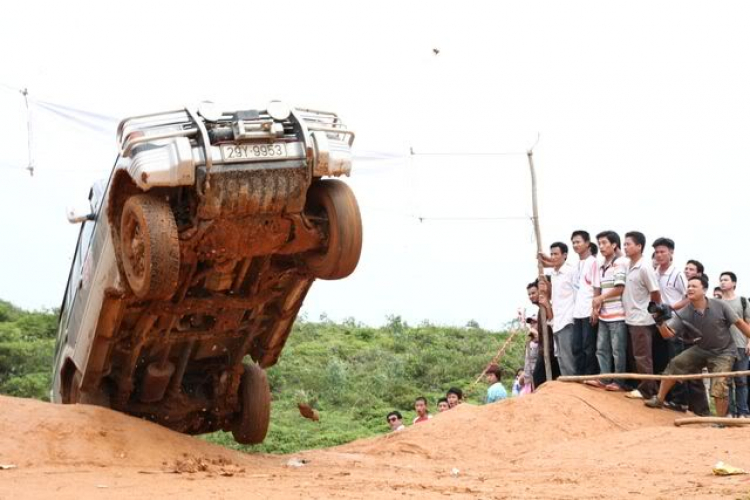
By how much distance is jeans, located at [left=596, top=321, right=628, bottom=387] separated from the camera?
36.4ft

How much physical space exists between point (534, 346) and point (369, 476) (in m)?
5.70

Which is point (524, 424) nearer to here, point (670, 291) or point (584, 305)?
point (584, 305)

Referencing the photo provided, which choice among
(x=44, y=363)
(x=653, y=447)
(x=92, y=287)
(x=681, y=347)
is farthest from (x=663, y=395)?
(x=44, y=363)

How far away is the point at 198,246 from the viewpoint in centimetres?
746

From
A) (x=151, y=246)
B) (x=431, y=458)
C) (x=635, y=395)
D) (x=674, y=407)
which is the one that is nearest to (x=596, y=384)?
(x=635, y=395)

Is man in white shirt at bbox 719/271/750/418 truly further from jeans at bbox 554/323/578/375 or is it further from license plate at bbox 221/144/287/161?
license plate at bbox 221/144/287/161

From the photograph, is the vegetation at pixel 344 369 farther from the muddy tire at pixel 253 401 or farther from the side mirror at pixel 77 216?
the side mirror at pixel 77 216

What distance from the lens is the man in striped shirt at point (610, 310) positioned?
11.0m

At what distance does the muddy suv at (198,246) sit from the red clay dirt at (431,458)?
0.60 m

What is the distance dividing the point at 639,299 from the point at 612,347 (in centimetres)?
66

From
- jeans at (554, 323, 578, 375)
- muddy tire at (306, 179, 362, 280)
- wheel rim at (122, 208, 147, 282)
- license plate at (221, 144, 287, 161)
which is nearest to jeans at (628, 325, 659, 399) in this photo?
jeans at (554, 323, 578, 375)

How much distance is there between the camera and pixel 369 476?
770 centimetres

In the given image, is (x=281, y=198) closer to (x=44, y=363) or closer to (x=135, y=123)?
(x=135, y=123)

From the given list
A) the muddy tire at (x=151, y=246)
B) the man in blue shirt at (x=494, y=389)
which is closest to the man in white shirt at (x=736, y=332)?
the man in blue shirt at (x=494, y=389)
